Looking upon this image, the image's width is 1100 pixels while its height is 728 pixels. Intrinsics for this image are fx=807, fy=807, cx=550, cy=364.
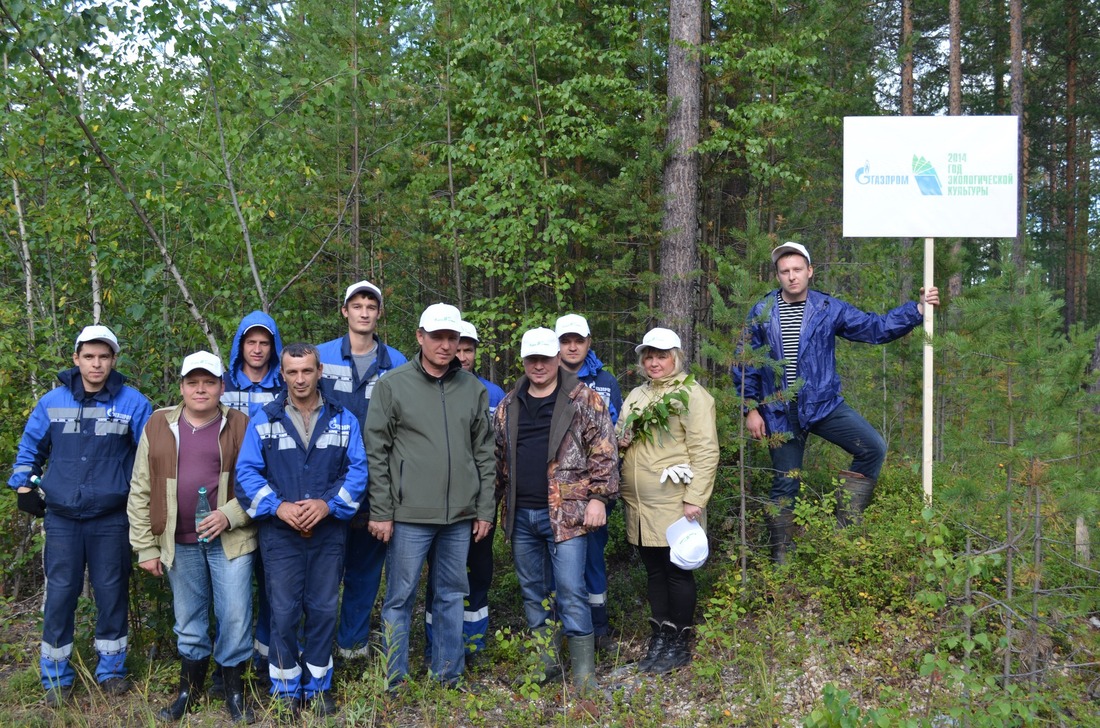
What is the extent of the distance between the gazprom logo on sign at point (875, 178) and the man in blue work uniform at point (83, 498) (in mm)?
5248

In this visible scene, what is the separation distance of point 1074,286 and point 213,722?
2745cm

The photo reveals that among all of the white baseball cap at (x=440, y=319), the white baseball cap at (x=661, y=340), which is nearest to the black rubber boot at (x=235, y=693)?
the white baseball cap at (x=440, y=319)

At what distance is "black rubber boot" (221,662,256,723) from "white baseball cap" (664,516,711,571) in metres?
2.67

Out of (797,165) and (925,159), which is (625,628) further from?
(797,165)

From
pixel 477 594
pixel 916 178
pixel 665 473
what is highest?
pixel 916 178

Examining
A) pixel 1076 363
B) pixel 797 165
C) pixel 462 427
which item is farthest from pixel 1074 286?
pixel 462 427

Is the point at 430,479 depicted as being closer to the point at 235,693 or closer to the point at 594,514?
the point at 594,514

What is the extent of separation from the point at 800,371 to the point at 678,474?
126cm

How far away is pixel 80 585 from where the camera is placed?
16.8 feet

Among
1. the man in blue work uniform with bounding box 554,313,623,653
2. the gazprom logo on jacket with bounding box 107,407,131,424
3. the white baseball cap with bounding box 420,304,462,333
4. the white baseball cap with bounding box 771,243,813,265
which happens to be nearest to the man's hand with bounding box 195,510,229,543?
the gazprom logo on jacket with bounding box 107,407,131,424

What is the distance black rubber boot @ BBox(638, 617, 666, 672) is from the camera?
5199mm

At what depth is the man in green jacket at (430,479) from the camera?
481 centimetres

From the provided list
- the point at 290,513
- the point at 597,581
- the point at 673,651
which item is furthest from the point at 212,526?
the point at 673,651

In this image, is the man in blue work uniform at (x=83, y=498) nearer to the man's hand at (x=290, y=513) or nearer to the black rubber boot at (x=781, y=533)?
the man's hand at (x=290, y=513)
